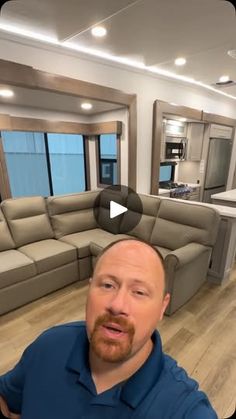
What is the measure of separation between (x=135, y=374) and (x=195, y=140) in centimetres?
445

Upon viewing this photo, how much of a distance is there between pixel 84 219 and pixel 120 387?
2.60 m

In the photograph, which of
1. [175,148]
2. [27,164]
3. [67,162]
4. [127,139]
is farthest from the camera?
[67,162]

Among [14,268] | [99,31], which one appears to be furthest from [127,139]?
[14,268]

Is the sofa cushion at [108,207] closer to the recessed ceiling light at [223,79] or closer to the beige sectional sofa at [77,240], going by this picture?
the beige sectional sofa at [77,240]

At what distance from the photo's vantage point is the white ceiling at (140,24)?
152 cm

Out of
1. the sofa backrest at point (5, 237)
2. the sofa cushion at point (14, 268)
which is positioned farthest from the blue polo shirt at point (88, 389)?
the sofa backrest at point (5, 237)

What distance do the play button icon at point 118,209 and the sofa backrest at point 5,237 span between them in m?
1.23

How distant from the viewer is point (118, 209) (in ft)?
10.5

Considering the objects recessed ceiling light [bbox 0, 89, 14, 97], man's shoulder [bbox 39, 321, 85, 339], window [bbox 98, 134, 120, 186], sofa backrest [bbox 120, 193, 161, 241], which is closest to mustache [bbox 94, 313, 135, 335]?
man's shoulder [bbox 39, 321, 85, 339]

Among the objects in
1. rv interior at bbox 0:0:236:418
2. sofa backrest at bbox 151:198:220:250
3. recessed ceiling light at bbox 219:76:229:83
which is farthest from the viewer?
recessed ceiling light at bbox 219:76:229:83

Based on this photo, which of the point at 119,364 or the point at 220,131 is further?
the point at 220,131

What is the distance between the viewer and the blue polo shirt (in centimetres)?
55

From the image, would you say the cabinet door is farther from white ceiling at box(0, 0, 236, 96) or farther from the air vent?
white ceiling at box(0, 0, 236, 96)

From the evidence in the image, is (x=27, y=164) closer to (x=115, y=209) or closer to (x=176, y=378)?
(x=115, y=209)
